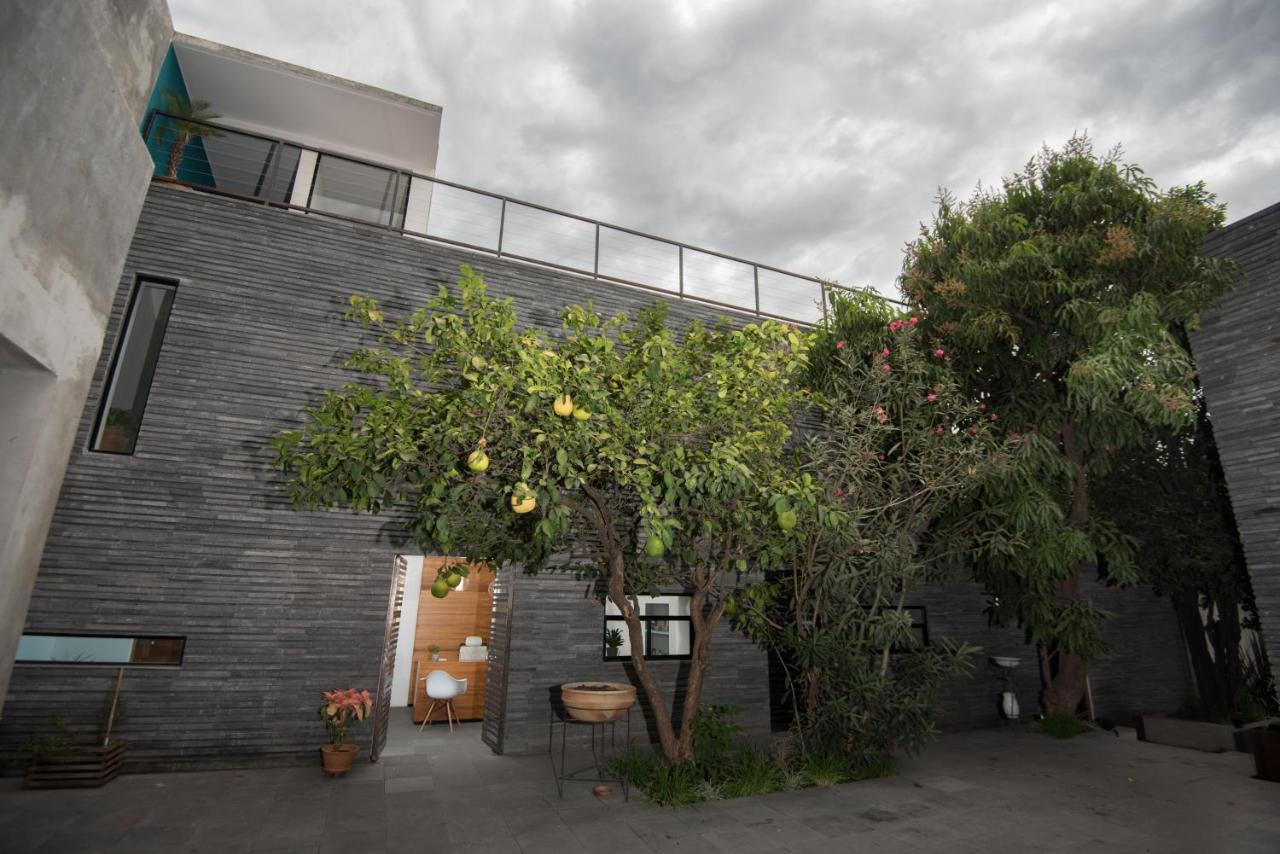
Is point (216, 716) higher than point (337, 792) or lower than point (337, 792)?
higher

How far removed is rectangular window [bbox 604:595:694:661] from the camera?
278 inches

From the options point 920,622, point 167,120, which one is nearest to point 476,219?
point 167,120

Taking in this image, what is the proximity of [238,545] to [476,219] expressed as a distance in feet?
15.1

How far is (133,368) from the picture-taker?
5816 mm

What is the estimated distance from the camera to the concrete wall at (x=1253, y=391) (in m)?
6.27

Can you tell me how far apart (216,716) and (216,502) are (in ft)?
6.27

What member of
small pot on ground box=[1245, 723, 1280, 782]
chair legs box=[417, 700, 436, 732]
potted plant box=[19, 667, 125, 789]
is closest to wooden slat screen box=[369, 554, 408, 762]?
chair legs box=[417, 700, 436, 732]

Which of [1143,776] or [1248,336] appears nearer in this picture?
[1143,776]

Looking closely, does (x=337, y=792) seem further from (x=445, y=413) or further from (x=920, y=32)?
(x=920, y=32)

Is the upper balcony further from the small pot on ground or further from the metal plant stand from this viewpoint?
the small pot on ground

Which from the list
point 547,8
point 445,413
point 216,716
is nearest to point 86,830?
point 216,716

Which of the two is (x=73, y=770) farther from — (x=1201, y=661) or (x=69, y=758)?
(x=1201, y=661)

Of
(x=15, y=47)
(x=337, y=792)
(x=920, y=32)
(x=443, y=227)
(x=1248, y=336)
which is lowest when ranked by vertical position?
(x=337, y=792)

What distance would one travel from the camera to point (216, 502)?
5652 millimetres
